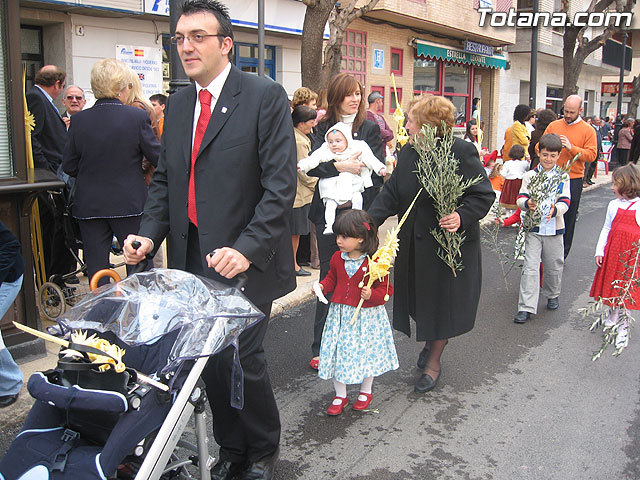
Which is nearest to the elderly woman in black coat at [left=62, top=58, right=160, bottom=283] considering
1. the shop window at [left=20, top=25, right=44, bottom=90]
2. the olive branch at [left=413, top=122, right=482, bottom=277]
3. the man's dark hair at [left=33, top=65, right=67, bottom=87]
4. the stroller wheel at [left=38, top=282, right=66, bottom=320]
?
the stroller wheel at [left=38, top=282, right=66, bottom=320]

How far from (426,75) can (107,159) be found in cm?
1860

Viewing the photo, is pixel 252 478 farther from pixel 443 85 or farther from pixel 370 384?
pixel 443 85

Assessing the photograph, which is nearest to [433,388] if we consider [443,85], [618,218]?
Answer: [618,218]

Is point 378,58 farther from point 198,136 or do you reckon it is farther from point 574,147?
point 198,136

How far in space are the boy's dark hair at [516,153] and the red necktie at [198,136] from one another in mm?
8272

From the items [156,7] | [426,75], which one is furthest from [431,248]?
[426,75]

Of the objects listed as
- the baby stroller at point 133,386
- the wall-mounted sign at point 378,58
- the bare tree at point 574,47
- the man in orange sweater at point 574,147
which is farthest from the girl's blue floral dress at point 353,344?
the bare tree at point 574,47

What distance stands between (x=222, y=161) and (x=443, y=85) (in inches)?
844

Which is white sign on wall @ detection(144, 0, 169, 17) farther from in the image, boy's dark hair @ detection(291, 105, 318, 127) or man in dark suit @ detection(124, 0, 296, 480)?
man in dark suit @ detection(124, 0, 296, 480)

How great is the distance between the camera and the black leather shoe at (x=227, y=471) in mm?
3314

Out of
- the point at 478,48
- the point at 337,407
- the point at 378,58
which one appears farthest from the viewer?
the point at 478,48

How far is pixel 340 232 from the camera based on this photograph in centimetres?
411

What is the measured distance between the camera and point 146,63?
474 inches

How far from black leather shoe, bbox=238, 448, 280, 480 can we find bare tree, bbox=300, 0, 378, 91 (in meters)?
6.86
